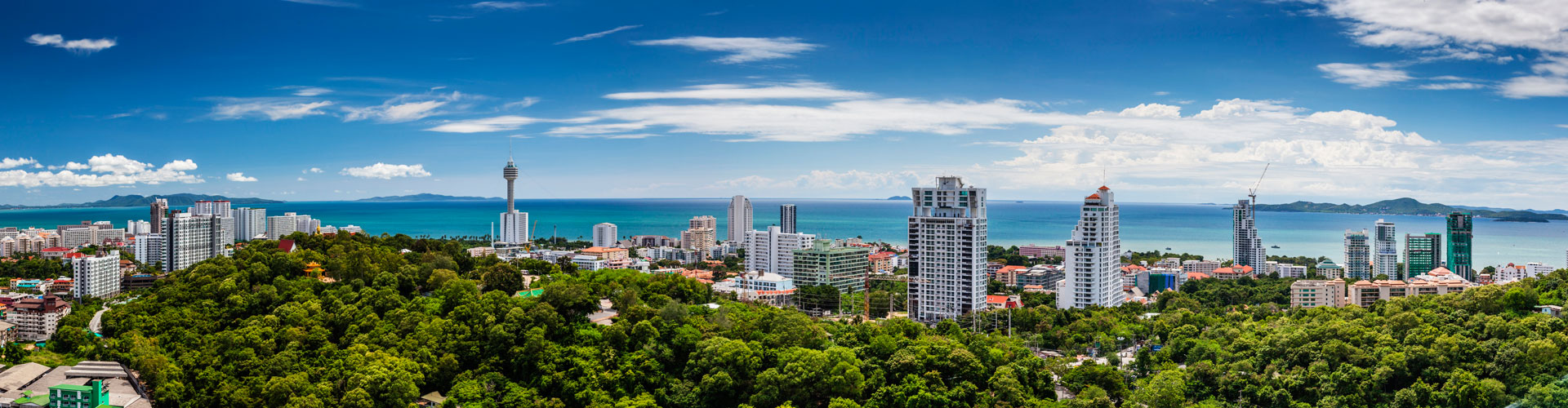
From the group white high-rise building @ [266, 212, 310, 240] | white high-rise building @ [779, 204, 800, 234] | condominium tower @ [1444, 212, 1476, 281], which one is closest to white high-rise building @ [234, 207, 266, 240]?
white high-rise building @ [266, 212, 310, 240]

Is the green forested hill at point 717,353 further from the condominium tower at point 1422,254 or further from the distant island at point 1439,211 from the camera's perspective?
the distant island at point 1439,211

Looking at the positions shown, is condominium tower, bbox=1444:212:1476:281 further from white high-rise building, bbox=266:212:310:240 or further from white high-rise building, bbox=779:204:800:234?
white high-rise building, bbox=266:212:310:240

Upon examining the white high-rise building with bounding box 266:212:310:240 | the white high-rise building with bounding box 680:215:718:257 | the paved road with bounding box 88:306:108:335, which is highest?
the white high-rise building with bounding box 266:212:310:240

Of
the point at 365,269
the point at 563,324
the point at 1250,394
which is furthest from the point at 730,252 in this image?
the point at 1250,394

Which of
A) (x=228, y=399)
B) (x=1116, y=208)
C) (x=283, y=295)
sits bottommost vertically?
(x=228, y=399)

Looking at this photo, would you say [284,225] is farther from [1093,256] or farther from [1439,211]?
[1439,211]

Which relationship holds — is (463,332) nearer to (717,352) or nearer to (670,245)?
(717,352)
